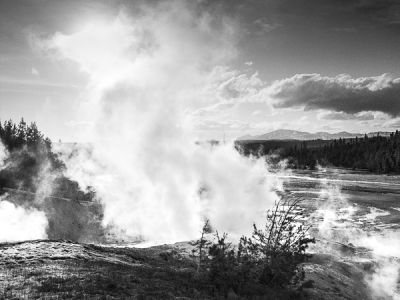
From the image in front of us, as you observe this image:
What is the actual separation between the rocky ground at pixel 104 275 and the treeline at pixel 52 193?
52.6ft

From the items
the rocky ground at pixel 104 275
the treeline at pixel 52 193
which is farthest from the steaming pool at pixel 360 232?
the treeline at pixel 52 193

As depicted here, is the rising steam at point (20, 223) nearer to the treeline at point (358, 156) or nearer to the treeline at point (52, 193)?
the treeline at point (52, 193)

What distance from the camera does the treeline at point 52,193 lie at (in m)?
34.6

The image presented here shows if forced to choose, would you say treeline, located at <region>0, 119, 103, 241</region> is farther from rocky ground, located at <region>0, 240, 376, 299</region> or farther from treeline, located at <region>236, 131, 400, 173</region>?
treeline, located at <region>236, 131, 400, 173</region>

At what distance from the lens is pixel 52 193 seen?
4509 centimetres

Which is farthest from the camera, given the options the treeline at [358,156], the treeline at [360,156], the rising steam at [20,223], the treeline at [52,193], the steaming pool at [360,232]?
the treeline at [358,156]

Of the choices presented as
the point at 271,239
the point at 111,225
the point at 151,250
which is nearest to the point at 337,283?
the point at 271,239

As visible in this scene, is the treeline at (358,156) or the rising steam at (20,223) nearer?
the rising steam at (20,223)

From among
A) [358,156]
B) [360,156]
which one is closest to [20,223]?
[358,156]

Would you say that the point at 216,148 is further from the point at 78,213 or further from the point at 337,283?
the point at 337,283

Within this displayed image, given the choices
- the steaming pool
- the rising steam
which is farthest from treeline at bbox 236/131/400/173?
the rising steam

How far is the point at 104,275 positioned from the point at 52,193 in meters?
35.6

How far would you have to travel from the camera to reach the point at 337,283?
20000mm

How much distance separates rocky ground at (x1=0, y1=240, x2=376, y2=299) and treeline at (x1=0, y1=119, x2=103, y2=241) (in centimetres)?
1603
